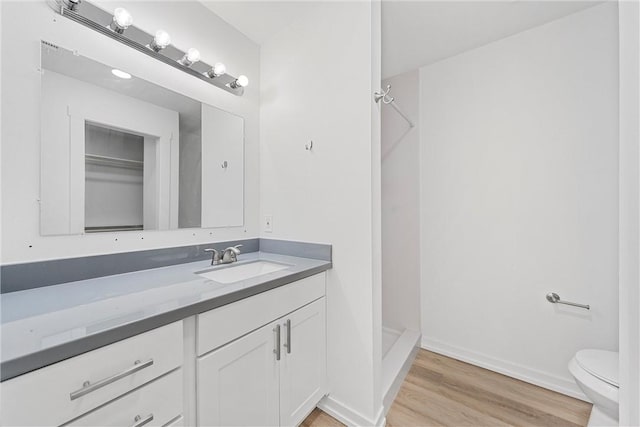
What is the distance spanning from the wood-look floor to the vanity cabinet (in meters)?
0.35

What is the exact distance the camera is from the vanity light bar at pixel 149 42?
1.06 m

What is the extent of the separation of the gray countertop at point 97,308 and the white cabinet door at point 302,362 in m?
0.24

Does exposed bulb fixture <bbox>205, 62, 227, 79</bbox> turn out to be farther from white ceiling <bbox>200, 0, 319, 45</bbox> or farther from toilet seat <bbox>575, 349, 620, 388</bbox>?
toilet seat <bbox>575, 349, 620, 388</bbox>

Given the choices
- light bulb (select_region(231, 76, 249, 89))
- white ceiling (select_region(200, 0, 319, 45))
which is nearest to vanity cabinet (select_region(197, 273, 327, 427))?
light bulb (select_region(231, 76, 249, 89))

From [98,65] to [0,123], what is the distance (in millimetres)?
444

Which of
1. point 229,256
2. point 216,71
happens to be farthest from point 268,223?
point 216,71

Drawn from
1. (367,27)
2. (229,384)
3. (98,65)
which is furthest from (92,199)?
(367,27)

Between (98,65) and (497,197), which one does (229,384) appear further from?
(497,197)

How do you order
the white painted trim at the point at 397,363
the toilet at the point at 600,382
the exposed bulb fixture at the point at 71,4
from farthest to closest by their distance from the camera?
the white painted trim at the point at 397,363 < the toilet at the point at 600,382 < the exposed bulb fixture at the point at 71,4

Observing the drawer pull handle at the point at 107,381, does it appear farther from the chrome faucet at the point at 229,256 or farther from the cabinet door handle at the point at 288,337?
the chrome faucet at the point at 229,256

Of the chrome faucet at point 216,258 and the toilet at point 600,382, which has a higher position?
the chrome faucet at point 216,258

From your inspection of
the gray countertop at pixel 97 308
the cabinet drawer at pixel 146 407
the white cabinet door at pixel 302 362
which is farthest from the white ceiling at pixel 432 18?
the cabinet drawer at pixel 146 407

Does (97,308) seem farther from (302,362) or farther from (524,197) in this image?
(524,197)

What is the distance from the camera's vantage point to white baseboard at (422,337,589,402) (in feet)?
5.20
